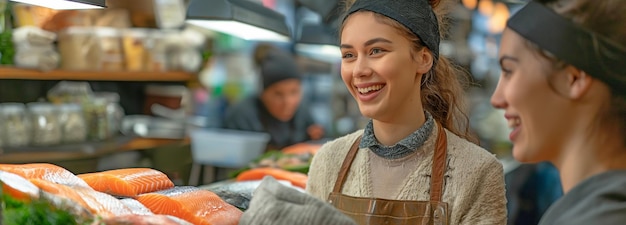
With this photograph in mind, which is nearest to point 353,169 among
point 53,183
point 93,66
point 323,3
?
point 53,183

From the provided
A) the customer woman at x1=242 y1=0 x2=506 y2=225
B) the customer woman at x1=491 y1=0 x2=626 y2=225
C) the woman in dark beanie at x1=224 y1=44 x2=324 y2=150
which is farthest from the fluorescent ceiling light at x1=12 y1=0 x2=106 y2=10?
the woman in dark beanie at x1=224 y1=44 x2=324 y2=150

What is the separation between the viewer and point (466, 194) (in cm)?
229

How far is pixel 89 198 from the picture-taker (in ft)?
5.99

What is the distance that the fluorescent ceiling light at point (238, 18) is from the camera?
3.24 meters

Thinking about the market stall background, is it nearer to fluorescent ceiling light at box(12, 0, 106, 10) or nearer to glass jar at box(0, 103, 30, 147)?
glass jar at box(0, 103, 30, 147)

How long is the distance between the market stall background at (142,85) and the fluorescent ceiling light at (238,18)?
2.0 inches

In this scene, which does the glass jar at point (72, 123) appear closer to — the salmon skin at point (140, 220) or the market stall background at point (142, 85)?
the market stall background at point (142, 85)

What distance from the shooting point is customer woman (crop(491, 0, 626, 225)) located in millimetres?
1440

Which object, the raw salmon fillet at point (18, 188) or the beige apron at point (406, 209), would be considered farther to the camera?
the beige apron at point (406, 209)

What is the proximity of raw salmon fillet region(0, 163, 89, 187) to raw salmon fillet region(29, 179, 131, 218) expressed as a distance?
0.20 ft

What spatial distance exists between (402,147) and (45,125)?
3130mm

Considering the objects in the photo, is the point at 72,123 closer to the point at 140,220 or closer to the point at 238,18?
the point at 238,18

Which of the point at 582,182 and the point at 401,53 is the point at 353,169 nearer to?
the point at 401,53

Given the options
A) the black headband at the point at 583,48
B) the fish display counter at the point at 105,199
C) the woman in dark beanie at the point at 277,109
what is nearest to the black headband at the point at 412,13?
the fish display counter at the point at 105,199
